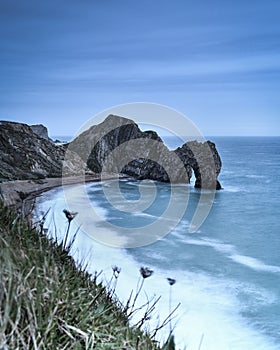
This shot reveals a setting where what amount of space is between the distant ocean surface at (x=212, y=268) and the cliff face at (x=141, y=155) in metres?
2.36

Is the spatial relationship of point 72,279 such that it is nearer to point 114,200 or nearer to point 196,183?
point 114,200

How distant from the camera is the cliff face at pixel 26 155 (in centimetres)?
1245

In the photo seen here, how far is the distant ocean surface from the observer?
422cm

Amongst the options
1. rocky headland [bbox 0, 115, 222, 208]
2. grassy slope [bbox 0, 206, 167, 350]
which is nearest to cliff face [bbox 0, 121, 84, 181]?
rocky headland [bbox 0, 115, 222, 208]

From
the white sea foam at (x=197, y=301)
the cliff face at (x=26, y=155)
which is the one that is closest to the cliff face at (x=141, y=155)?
the cliff face at (x=26, y=155)

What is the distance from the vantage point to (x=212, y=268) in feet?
20.4

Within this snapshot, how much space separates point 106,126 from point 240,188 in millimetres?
5923

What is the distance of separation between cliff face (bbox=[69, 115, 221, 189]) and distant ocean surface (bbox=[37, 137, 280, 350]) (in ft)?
7.73

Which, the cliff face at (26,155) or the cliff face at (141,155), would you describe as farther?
the cliff face at (141,155)

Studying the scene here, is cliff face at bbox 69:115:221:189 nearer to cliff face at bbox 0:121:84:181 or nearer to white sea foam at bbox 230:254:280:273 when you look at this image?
cliff face at bbox 0:121:84:181

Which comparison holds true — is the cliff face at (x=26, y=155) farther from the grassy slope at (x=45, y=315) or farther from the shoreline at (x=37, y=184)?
the grassy slope at (x=45, y=315)

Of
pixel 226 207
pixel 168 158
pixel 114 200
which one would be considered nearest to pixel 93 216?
pixel 114 200

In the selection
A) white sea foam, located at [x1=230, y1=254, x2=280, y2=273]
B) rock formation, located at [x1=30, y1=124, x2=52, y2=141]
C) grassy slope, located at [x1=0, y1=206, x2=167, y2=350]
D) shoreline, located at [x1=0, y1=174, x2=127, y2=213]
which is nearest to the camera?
grassy slope, located at [x1=0, y1=206, x2=167, y2=350]

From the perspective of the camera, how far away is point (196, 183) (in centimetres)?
1390
